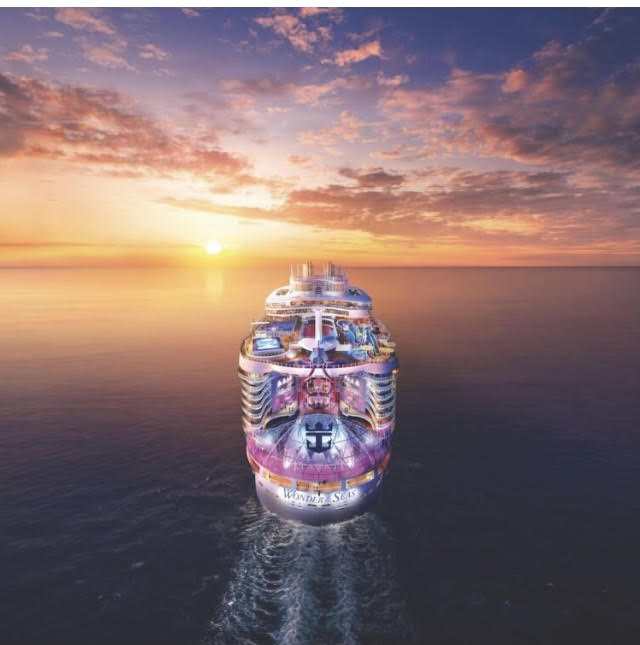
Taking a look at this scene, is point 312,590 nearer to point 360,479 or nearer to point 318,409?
point 360,479

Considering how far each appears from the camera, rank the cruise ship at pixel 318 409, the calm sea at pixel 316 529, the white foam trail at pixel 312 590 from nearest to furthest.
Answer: the white foam trail at pixel 312 590
the calm sea at pixel 316 529
the cruise ship at pixel 318 409

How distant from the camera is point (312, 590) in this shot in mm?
29578

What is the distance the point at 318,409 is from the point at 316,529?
14419 millimetres

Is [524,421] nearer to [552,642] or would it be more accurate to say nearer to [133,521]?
[552,642]

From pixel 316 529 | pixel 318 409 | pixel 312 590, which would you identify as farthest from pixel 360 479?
pixel 318 409

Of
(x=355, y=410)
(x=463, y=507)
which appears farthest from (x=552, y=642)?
(x=355, y=410)

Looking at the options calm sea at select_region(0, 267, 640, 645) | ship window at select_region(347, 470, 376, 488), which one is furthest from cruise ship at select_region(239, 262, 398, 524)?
calm sea at select_region(0, 267, 640, 645)

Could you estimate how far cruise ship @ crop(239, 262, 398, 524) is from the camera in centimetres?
3634

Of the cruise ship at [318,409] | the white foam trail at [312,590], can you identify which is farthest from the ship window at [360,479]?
the white foam trail at [312,590]

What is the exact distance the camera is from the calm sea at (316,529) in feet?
91.8

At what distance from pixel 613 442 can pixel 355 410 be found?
38.9m

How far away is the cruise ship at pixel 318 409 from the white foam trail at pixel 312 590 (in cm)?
238

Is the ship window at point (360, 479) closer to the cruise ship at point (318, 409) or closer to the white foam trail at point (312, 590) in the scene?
the cruise ship at point (318, 409)

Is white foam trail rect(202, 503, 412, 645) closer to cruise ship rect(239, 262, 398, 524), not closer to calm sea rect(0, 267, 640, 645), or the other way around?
calm sea rect(0, 267, 640, 645)
